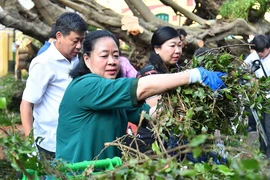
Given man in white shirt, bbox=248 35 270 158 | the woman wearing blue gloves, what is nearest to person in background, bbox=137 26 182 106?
→ the woman wearing blue gloves

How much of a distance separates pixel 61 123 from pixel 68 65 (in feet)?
4.09

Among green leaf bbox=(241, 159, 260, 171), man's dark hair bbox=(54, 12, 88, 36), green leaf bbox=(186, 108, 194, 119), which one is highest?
man's dark hair bbox=(54, 12, 88, 36)

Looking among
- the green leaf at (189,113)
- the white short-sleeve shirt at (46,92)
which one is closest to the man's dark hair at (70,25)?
the white short-sleeve shirt at (46,92)

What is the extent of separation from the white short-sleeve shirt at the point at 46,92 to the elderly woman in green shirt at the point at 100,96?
34.8 inches

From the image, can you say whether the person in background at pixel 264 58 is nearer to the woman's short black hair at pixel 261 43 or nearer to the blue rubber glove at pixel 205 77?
the woman's short black hair at pixel 261 43

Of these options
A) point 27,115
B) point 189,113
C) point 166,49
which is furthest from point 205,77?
point 166,49

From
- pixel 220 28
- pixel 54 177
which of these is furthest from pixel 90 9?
pixel 54 177

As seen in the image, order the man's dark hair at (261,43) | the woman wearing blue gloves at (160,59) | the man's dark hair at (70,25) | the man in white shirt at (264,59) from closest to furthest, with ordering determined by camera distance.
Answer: the woman wearing blue gloves at (160,59)
the man's dark hair at (70,25)
the man in white shirt at (264,59)
the man's dark hair at (261,43)

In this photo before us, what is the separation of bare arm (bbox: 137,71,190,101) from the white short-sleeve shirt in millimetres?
1515

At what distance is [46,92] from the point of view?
4.45 metres

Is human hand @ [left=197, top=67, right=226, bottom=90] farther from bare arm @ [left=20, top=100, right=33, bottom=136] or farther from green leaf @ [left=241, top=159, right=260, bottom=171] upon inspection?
bare arm @ [left=20, top=100, right=33, bottom=136]

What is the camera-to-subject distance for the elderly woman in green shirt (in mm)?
3004

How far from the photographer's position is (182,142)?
10.1ft

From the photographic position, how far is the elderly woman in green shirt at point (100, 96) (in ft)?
9.86
